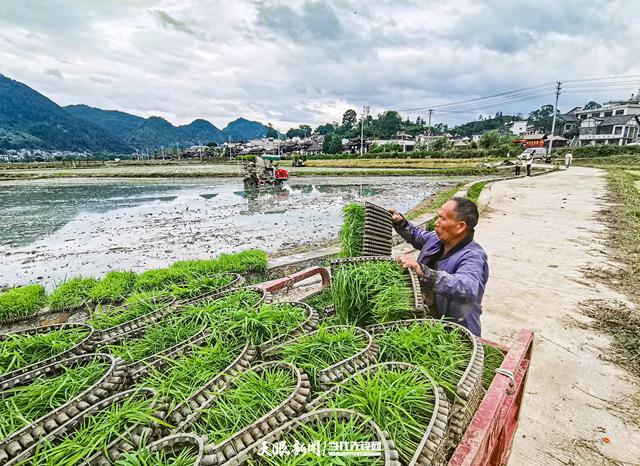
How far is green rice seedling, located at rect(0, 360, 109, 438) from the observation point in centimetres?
118

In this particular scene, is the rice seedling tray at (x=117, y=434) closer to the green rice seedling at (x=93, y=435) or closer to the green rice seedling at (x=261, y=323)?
the green rice seedling at (x=93, y=435)

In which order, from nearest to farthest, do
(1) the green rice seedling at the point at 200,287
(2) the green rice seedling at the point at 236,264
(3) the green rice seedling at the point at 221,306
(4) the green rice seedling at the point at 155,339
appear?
1. (4) the green rice seedling at the point at 155,339
2. (3) the green rice seedling at the point at 221,306
3. (1) the green rice seedling at the point at 200,287
4. (2) the green rice seedling at the point at 236,264

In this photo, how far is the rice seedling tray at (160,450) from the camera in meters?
0.98

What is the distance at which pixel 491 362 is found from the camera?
1.76 m

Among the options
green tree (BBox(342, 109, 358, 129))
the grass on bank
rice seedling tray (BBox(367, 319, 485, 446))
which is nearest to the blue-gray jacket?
rice seedling tray (BBox(367, 319, 485, 446))

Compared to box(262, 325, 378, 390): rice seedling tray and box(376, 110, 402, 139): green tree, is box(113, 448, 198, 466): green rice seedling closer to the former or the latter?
box(262, 325, 378, 390): rice seedling tray

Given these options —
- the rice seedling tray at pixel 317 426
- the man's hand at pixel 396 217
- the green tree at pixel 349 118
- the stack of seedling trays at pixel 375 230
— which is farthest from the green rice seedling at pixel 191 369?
the green tree at pixel 349 118

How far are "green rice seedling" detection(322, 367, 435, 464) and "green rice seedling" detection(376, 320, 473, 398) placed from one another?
0.40 feet

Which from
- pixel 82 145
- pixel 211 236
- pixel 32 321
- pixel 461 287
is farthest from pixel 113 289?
pixel 82 145

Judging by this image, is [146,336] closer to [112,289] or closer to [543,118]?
[112,289]

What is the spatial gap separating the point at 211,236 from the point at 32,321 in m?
5.22

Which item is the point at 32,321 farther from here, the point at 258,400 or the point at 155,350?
the point at 258,400

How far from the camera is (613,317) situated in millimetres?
3541

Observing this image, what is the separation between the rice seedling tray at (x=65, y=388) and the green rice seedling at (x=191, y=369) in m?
0.12
